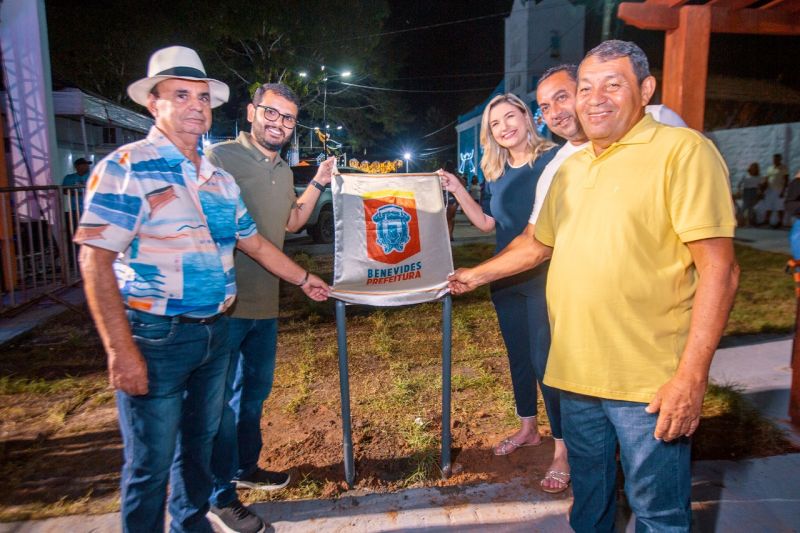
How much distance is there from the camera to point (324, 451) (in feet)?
11.1

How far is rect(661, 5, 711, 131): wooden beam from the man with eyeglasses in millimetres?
2426

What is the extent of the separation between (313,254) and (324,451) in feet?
26.8

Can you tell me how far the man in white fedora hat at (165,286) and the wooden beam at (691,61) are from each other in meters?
3.02

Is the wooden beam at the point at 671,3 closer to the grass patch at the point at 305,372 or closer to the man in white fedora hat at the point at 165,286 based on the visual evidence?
the man in white fedora hat at the point at 165,286

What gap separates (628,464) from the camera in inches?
73.1

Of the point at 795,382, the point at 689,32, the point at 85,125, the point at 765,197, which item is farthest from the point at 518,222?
the point at 85,125

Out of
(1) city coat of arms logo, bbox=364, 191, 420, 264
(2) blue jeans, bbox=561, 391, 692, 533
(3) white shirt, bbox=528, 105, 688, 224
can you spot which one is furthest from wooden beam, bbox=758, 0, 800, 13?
(2) blue jeans, bbox=561, 391, 692, 533

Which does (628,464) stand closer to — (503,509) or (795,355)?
(503,509)

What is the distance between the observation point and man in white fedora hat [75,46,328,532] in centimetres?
180

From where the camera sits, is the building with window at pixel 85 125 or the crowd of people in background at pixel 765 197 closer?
the building with window at pixel 85 125

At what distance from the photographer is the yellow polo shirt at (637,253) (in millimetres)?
1629

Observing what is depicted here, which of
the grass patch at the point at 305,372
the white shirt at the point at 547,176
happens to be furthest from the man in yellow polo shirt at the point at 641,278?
the grass patch at the point at 305,372

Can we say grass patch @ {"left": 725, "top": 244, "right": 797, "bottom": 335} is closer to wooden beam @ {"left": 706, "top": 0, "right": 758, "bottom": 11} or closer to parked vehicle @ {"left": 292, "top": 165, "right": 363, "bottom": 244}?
wooden beam @ {"left": 706, "top": 0, "right": 758, "bottom": 11}

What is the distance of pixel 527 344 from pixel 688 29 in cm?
237
